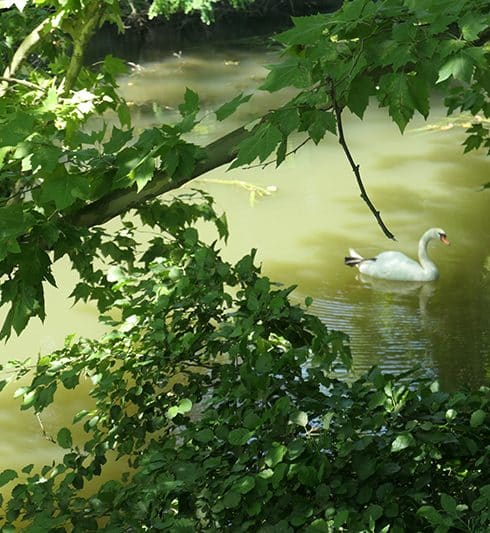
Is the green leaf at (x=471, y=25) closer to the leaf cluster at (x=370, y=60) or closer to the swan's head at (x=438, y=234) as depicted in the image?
the leaf cluster at (x=370, y=60)

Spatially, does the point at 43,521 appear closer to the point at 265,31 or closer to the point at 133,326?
the point at 133,326

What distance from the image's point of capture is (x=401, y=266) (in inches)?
273

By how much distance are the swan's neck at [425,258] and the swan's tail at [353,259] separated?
1.39 feet

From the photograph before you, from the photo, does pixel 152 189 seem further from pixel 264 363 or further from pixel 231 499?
pixel 231 499

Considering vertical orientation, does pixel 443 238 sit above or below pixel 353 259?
above

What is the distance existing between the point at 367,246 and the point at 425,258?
717 mm

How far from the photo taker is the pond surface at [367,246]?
568 centimetres

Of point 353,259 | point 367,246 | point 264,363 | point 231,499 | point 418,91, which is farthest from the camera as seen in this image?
point 367,246

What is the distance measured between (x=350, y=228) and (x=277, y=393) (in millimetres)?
5752

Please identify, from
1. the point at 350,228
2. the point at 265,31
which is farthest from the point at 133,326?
the point at 265,31

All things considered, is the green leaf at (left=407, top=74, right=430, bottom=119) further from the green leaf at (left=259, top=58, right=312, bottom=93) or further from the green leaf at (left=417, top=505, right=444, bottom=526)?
the green leaf at (left=417, top=505, right=444, bottom=526)

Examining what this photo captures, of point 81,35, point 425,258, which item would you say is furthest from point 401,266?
point 81,35

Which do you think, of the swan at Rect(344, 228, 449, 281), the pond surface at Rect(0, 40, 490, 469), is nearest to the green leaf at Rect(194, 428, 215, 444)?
the pond surface at Rect(0, 40, 490, 469)

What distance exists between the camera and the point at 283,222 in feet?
27.0
